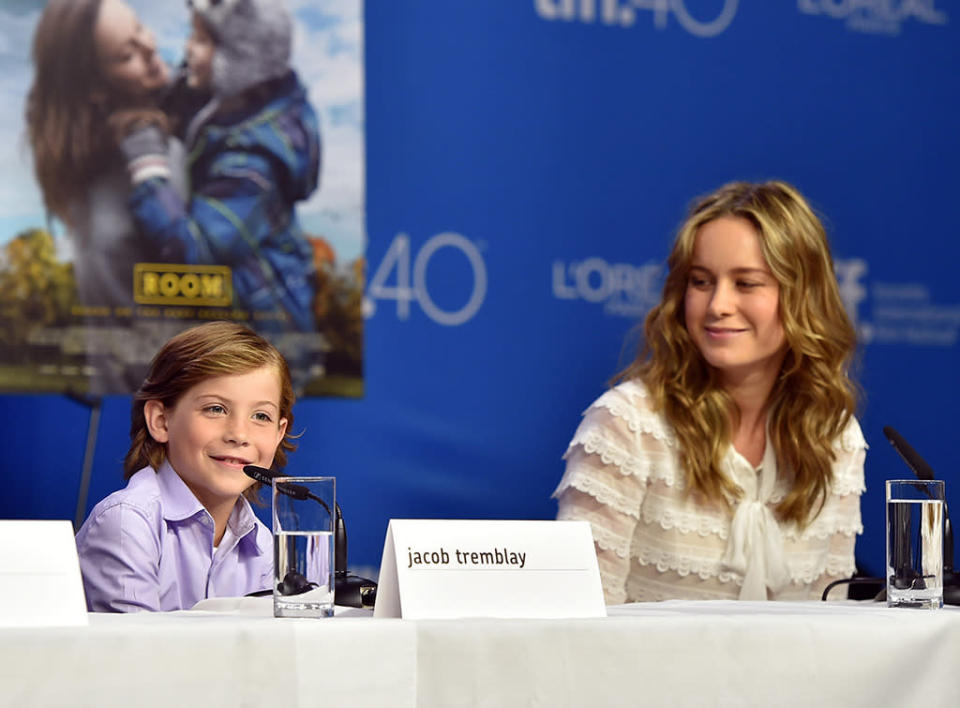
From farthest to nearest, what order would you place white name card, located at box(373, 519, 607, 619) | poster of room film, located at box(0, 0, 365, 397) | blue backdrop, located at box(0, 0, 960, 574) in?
blue backdrop, located at box(0, 0, 960, 574), poster of room film, located at box(0, 0, 365, 397), white name card, located at box(373, 519, 607, 619)

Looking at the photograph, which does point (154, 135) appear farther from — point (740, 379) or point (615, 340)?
point (740, 379)

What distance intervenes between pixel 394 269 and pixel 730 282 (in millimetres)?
1129

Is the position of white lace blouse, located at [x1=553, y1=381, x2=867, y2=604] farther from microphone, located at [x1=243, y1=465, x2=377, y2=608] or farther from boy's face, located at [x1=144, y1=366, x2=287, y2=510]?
microphone, located at [x1=243, y1=465, x2=377, y2=608]

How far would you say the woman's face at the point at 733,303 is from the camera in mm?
2246

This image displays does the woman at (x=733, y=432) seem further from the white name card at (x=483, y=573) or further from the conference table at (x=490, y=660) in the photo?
the white name card at (x=483, y=573)

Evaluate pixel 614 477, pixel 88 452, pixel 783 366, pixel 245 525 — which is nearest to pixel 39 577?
pixel 245 525

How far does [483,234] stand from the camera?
331 centimetres

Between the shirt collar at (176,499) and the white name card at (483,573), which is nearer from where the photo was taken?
the white name card at (483,573)

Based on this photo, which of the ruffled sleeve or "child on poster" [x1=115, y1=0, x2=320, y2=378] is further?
"child on poster" [x1=115, y1=0, x2=320, y2=378]

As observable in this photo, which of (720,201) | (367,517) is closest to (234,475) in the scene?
(720,201)

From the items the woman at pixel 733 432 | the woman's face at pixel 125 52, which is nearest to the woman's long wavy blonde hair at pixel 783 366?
the woman at pixel 733 432

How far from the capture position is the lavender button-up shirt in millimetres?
1656

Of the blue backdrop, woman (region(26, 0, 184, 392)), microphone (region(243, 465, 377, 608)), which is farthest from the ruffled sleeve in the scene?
woman (region(26, 0, 184, 392))

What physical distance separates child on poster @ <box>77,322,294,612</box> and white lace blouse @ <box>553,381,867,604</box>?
1.87ft
